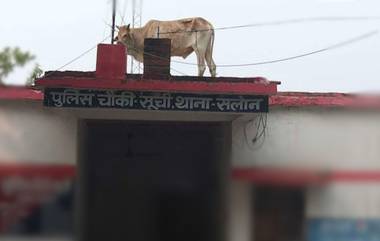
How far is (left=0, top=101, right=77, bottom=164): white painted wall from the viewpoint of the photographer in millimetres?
7609

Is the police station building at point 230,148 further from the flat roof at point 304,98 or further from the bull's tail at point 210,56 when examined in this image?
the bull's tail at point 210,56

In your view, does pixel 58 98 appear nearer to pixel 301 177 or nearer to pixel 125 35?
pixel 125 35

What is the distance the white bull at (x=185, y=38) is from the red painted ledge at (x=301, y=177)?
1698 millimetres

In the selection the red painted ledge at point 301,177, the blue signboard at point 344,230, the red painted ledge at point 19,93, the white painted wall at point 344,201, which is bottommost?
the blue signboard at point 344,230

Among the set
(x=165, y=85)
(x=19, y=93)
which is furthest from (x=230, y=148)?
(x=19, y=93)

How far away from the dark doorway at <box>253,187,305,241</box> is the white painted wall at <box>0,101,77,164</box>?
90.0 inches

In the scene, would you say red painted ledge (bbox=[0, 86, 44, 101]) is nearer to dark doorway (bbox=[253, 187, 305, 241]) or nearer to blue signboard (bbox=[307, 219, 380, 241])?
dark doorway (bbox=[253, 187, 305, 241])

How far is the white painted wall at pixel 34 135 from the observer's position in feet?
25.0

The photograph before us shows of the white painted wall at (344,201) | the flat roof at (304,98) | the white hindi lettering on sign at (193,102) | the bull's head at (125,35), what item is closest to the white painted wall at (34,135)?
the flat roof at (304,98)

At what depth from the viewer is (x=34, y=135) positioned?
770 centimetres

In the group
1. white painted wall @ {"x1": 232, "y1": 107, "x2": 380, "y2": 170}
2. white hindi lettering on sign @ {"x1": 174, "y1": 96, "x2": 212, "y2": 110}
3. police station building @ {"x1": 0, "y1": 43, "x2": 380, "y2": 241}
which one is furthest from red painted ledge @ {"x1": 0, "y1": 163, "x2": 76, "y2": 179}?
white painted wall @ {"x1": 232, "y1": 107, "x2": 380, "y2": 170}

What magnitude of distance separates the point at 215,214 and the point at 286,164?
59.9 inches

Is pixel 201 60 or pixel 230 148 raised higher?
pixel 201 60

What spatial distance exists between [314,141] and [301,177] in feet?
1.85
